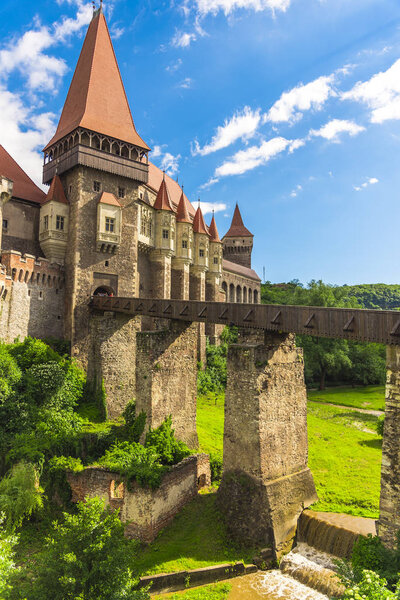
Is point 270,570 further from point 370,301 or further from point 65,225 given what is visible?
point 370,301

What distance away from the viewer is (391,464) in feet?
34.9

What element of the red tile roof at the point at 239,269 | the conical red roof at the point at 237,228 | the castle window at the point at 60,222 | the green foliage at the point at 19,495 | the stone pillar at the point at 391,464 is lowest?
the green foliage at the point at 19,495

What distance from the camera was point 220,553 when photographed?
1397 centimetres

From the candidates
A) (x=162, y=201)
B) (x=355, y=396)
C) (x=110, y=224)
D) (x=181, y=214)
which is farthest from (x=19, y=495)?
(x=355, y=396)

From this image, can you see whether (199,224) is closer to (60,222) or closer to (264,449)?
(60,222)

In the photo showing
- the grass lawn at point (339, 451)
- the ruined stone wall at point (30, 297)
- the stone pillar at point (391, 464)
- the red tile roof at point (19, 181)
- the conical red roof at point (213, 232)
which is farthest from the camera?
the conical red roof at point (213, 232)

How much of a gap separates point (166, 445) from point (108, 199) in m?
17.5

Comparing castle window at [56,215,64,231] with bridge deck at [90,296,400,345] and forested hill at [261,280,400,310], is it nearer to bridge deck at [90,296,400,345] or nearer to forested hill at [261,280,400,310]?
bridge deck at [90,296,400,345]

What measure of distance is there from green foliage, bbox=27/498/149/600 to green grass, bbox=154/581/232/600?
97.6 inches

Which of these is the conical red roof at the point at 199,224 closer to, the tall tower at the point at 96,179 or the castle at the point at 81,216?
the castle at the point at 81,216

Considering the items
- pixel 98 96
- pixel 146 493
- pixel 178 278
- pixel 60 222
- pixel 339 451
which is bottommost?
pixel 339 451

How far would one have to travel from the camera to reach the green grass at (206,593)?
12.2 m

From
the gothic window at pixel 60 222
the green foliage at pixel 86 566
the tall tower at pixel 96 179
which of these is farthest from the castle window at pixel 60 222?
the green foliage at pixel 86 566

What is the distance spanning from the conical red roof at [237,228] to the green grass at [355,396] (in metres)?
36.1
